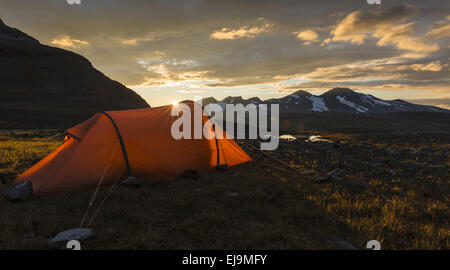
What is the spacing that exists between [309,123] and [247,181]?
10219cm

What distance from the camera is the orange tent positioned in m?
7.06

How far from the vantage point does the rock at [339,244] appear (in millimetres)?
3976

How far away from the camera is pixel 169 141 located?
27.2 feet

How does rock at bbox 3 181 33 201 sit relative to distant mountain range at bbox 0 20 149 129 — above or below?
below

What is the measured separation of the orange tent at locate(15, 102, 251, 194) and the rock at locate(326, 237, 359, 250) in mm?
5157

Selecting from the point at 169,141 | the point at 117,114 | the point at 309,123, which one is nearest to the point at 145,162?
the point at 169,141

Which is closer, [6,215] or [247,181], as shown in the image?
[6,215]

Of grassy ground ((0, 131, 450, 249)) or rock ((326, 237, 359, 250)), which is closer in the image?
rock ((326, 237, 359, 250))

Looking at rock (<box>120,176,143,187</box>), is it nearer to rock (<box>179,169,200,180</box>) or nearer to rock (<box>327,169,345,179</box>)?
rock (<box>179,169,200,180</box>)

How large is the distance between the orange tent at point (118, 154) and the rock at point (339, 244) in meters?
5.16

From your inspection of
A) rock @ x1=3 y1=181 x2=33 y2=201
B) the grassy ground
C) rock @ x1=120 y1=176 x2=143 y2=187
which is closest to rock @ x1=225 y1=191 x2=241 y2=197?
the grassy ground

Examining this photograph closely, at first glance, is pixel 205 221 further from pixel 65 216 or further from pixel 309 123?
pixel 309 123
